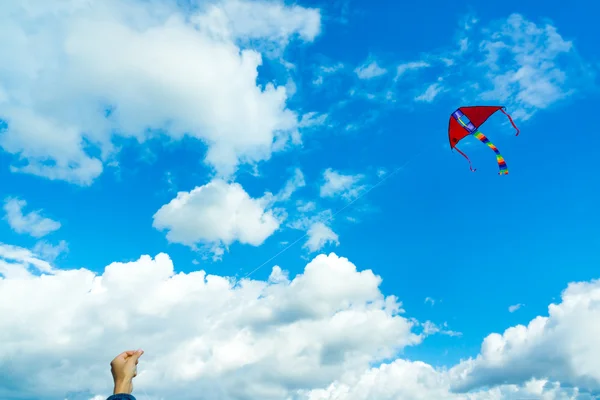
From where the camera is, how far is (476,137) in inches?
1608

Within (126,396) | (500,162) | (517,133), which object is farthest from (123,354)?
(500,162)

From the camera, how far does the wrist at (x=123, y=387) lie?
6.30 m

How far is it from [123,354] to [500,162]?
40221 mm

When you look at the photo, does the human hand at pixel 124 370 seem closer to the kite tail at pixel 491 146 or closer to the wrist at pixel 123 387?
the wrist at pixel 123 387

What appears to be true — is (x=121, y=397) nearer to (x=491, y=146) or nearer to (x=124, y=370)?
(x=124, y=370)

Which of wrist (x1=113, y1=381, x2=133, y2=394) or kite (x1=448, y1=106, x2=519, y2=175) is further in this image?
kite (x1=448, y1=106, x2=519, y2=175)

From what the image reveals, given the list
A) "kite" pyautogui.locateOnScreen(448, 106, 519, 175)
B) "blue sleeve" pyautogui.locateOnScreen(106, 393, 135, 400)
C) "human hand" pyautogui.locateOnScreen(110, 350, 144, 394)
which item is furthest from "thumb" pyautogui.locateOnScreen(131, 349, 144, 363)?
"kite" pyautogui.locateOnScreen(448, 106, 519, 175)

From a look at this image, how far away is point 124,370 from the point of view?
21.4 feet

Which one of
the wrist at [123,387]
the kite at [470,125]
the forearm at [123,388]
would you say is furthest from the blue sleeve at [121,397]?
the kite at [470,125]

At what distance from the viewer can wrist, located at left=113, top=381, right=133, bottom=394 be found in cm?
630

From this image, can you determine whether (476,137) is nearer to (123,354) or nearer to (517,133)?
(517,133)

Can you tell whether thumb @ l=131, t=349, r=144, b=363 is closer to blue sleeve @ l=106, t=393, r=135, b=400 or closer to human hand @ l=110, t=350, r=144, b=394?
human hand @ l=110, t=350, r=144, b=394

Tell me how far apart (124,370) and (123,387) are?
0.86ft

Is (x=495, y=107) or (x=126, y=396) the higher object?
(x=495, y=107)
